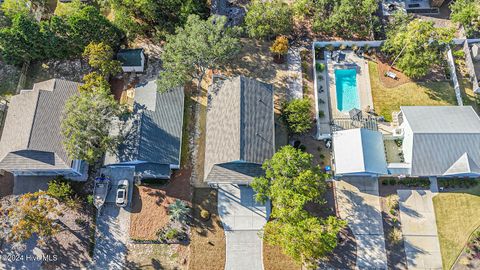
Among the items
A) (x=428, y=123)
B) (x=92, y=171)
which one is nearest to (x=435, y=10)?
(x=428, y=123)

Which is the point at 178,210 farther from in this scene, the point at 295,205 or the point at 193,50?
the point at 193,50

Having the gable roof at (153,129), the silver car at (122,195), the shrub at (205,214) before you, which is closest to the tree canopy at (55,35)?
the gable roof at (153,129)

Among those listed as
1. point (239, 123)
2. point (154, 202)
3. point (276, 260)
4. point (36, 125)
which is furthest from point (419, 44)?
point (36, 125)

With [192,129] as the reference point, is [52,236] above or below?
below

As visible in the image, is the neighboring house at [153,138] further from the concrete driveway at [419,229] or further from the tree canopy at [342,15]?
the concrete driveway at [419,229]

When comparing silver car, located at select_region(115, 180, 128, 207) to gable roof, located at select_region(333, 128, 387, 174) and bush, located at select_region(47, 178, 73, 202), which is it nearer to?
bush, located at select_region(47, 178, 73, 202)

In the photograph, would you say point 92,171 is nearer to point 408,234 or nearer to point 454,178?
point 408,234
